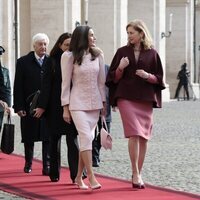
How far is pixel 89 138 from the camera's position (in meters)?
9.83

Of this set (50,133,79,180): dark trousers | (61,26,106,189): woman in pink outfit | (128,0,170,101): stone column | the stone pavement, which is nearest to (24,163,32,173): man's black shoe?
the stone pavement

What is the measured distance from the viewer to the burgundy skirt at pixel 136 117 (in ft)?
32.9

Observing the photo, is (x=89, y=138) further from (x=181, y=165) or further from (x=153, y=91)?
(x=181, y=165)

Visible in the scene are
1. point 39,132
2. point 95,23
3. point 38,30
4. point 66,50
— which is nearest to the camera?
point 66,50

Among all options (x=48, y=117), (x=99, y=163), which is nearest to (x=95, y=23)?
(x=99, y=163)

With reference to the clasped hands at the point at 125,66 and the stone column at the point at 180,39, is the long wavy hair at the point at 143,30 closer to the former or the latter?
the clasped hands at the point at 125,66

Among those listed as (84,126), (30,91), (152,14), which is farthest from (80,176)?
(152,14)

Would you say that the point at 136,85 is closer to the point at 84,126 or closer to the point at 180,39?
the point at 84,126

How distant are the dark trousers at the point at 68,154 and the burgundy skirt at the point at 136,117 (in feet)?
2.24

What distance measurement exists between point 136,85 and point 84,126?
2.61ft

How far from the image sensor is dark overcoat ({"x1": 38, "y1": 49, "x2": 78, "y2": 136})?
10.5 metres

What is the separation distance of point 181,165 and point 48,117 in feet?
9.77

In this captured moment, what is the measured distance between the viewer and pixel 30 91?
39.0ft

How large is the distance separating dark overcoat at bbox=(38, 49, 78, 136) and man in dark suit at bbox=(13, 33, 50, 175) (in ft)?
3.66
